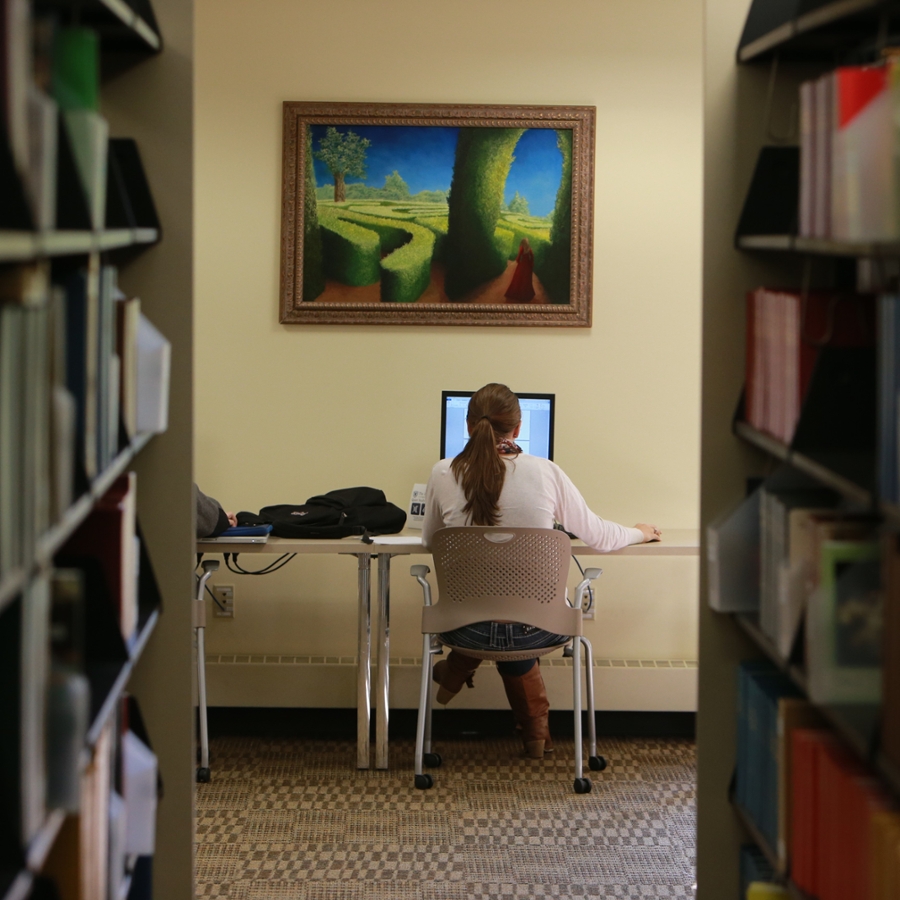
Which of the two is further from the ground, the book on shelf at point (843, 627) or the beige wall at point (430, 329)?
the beige wall at point (430, 329)

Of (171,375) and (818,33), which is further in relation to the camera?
(171,375)

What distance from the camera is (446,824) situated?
125 inches

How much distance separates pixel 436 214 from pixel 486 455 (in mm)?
1039

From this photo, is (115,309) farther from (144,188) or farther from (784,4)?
(784,4)

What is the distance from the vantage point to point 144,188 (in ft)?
6.86

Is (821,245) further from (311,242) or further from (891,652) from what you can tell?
(311,242)

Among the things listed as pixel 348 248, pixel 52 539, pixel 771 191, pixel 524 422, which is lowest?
pixel 52 539

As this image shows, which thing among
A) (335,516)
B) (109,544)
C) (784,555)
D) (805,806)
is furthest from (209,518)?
(805,806)

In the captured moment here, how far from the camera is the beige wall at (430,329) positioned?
397 cm

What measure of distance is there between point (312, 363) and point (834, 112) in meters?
2.69

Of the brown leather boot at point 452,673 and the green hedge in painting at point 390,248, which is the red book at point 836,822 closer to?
the brown leather boot at point 452,673

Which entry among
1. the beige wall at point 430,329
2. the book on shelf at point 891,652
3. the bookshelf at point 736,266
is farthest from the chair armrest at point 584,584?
the book on shelf at point 891,652

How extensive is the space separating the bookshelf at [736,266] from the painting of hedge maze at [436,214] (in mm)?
1840

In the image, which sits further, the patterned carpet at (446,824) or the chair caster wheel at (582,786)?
the chair caster wheel at (582,786)
